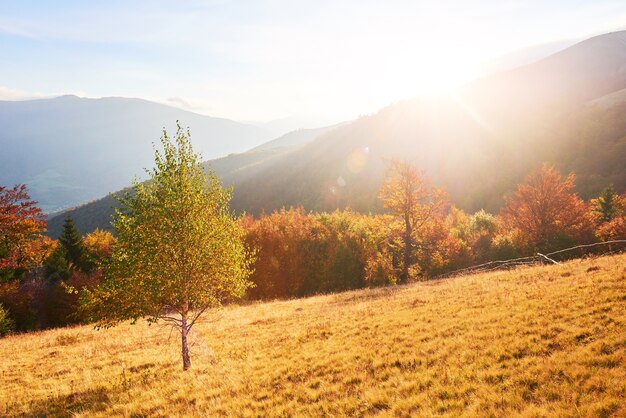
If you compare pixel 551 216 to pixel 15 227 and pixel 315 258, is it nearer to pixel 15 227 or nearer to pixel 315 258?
pixel 315 258

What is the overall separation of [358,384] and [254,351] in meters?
8.85

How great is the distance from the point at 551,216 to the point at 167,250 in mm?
48050

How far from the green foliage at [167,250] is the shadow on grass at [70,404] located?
3.18 metres

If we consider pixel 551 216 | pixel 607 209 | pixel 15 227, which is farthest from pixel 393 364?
pixel 607 209

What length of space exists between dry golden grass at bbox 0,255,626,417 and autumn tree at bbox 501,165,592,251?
83.1 ft

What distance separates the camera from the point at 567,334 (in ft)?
41.3

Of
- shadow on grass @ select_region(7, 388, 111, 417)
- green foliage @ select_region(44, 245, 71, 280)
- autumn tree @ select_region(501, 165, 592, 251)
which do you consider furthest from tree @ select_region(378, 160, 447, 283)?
green foliage @ select_region(44, 245, 71, 280)

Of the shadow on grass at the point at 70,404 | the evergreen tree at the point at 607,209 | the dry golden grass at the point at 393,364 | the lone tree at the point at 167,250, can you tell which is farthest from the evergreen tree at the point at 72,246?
the evergreen tree at the point at 607,209

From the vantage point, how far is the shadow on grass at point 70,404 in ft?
46.6

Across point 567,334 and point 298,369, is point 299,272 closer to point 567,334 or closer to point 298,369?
point 298,369

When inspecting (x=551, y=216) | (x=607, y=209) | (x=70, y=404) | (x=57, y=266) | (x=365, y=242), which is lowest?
(x=365, y=242)

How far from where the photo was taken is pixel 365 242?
2544 inches

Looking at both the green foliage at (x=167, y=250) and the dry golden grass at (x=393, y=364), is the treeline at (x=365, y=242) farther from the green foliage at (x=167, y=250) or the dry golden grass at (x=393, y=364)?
the green foliage at (x=167, y=250)

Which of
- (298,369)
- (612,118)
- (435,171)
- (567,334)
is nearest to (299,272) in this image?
(298,369)
